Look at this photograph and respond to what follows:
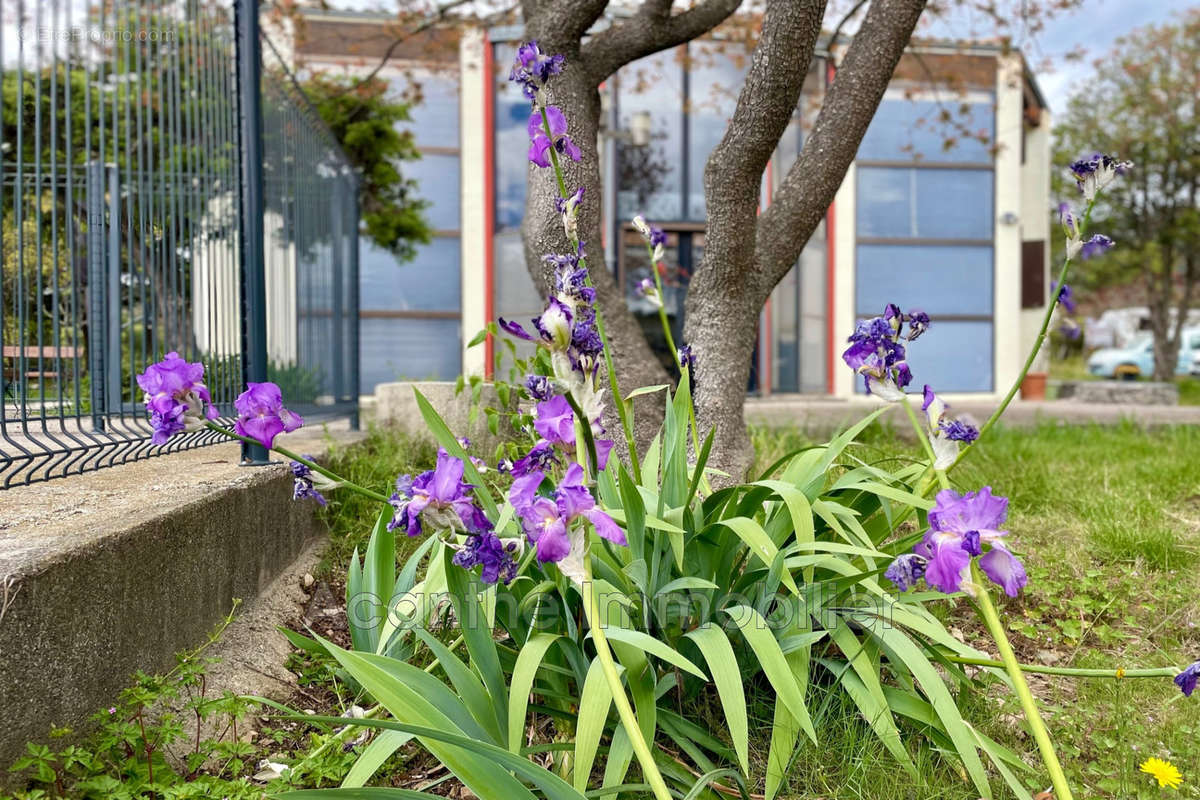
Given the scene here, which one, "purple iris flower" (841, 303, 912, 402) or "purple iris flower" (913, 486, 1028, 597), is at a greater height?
"purple iris flower" (841, 303, 912, 402)

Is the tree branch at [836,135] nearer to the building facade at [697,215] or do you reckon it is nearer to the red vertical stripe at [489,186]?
the building facade at [697,215]

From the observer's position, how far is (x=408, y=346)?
11.5 m

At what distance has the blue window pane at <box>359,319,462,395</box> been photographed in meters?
11.5

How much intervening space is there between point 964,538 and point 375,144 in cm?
844

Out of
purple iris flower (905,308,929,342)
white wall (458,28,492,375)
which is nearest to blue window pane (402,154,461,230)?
white wall (458,28,492,375)

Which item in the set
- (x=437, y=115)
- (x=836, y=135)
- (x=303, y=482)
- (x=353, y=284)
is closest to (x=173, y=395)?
(x=303, y=482)

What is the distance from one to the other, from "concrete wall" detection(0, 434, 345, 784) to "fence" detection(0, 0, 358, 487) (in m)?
0.26

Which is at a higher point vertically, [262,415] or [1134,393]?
[262,415]

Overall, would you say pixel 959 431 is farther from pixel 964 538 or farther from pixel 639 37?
pixel 639 37

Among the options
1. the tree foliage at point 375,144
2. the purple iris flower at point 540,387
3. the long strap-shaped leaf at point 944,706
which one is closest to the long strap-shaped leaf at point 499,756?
the purple iris flower at point 540,387

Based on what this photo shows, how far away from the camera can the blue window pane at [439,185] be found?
11555mm

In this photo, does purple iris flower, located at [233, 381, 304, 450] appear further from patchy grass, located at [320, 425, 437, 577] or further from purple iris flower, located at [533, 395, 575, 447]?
patchy grass, located at [320, 425, 437, 577]

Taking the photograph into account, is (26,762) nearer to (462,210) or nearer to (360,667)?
(360,667)

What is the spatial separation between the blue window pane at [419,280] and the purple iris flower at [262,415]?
10.3m
